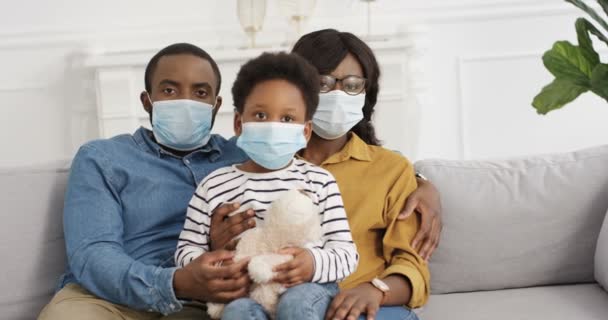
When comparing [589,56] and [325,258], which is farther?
[589,56]

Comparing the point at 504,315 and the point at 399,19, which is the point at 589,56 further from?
the point at 399,19

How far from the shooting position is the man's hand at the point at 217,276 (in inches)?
58.6

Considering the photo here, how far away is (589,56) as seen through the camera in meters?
2.01

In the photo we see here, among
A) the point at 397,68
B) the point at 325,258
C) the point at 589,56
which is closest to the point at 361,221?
the point at 325,258

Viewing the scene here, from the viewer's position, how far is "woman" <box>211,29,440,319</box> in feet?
5.70

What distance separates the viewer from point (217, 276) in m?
1.49

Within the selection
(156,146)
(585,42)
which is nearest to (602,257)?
(585,42)

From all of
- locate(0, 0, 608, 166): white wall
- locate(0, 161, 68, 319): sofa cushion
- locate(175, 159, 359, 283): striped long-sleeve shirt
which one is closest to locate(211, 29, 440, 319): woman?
locate(175, 159, 359, 283): striped long-sleeve shirt

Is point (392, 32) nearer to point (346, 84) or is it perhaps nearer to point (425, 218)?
point (346, 84)

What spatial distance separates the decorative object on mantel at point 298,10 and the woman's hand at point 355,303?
2.41m

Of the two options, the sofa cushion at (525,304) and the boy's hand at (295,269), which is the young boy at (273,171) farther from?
the sofa cushion at (525,304)

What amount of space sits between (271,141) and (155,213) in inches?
16.1

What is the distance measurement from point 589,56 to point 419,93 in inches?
78.8

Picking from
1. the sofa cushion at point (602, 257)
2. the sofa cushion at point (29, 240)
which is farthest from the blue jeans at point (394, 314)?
the sofa cushion at point (29, 240)
